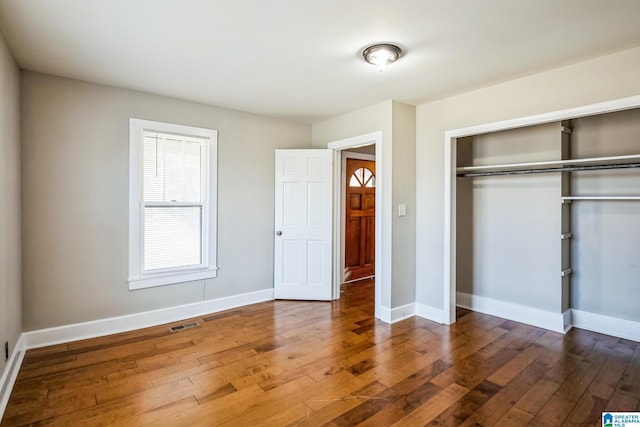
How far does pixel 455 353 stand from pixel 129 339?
2958 mm

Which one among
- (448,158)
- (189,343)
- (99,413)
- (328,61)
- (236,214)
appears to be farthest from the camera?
(236,214)

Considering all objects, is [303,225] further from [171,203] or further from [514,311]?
[514,311]

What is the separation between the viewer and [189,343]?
10.3 ft

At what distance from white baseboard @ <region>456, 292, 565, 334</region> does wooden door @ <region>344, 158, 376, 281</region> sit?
1.83 m

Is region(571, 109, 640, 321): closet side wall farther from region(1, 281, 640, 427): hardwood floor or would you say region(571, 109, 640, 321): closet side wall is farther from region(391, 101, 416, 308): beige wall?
region(391, 101, 416, 308): beige wall

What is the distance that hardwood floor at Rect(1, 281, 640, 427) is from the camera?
81.7 inches

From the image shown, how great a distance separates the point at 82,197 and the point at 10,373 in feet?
4.91

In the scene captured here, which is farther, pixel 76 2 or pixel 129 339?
pixel 129 339

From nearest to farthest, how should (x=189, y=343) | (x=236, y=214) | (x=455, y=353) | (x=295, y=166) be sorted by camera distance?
(x=455, y=353) < (x=189, y=343) < (x=236, y=214) < (x=295, y=166)

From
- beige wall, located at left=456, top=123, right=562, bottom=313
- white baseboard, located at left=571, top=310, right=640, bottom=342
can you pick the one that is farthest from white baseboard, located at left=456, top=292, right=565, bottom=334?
white baseboard, located at left=571, top=310, right=640, bottom=342

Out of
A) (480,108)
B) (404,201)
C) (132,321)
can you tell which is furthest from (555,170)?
(132,321)

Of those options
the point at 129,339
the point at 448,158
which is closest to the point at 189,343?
the point at 129,339

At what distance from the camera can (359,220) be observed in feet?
18.9

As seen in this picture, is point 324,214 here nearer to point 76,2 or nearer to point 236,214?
point 236,214
